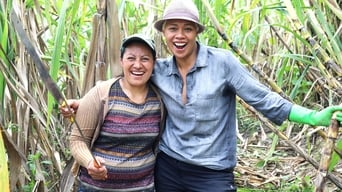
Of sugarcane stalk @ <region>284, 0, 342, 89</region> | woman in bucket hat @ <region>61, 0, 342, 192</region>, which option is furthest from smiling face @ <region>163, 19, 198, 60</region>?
sugarcane stalk @ <region>284, 0, 342, 89</region>

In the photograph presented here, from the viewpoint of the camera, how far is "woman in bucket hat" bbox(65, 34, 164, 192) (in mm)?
1466

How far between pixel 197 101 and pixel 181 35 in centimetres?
19

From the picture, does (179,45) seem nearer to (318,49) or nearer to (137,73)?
(137,73)

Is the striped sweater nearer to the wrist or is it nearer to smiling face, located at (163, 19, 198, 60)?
smiling face, located at (163, 19, 198, 60)

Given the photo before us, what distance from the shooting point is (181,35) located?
4.78 feet

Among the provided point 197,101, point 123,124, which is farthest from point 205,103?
point 123,124

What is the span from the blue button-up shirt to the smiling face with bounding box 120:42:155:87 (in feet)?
0.27

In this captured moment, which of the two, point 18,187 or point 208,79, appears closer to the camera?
point 208,79

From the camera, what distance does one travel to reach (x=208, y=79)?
1.51 metres

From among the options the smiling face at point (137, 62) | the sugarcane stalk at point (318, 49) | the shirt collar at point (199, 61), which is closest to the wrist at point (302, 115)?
the sugarcane stalk at point (318, 49)

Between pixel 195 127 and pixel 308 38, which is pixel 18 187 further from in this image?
pixel 308 38

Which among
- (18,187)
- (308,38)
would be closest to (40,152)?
(18,187)

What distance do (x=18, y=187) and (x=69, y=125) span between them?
43 centimetres

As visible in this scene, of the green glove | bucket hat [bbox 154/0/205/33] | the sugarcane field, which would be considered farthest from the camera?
bucket hat [bbox 154/0/205/33]
